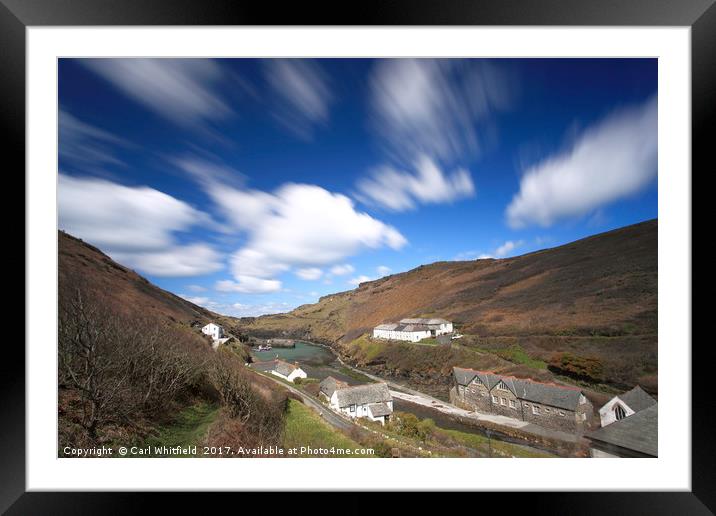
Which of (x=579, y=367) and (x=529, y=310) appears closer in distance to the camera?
(x=579, y=367)

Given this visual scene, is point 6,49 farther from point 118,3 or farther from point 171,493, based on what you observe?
point 171,493

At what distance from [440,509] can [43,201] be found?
13.0ft

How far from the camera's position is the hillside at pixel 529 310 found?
2920 millimetres

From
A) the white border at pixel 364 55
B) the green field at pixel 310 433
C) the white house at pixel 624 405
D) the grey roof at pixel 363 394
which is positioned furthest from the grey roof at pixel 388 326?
the white house at pixel 624 405

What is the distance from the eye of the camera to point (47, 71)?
6.41ft

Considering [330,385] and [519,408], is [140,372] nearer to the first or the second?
[330,385]

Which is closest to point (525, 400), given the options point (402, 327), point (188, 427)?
point (402, 327)

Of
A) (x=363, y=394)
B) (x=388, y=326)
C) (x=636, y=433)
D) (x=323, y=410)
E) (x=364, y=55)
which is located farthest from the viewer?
(x=388, y=326)

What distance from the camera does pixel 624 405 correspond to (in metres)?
2.62

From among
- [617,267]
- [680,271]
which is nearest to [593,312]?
[617,267]

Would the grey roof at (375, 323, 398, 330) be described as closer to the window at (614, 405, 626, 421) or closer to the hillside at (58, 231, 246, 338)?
the hillside at (58, 231, 246, 338)

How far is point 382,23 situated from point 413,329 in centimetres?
386

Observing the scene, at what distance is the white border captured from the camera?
1.88 m

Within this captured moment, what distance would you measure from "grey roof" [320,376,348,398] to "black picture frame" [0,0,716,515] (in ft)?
5.37
